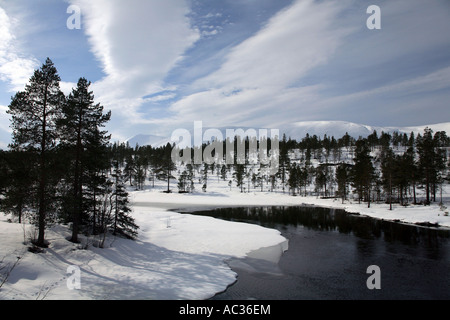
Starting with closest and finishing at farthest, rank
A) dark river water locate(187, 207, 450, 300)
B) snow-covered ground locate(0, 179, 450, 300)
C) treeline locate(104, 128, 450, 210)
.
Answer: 1. snow-covered ground locate(0, 179, 450, 300)
2. dark river water locate(187, 207, 450, 300)
3. treeline locate(104, 128, 450, 210)

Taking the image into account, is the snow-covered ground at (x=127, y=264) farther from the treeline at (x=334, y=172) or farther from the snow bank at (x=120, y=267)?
the treeline at (x=334, y=172)

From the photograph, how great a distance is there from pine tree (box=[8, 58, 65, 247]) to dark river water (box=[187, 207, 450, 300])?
12032mm

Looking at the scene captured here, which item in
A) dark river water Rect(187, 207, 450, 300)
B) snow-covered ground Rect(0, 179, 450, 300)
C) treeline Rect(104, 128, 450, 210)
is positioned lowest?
dark river water Rect(187, 207, 450, 300)

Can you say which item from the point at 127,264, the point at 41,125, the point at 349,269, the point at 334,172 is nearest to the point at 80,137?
the point at 41,125

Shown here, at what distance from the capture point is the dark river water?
1402cm

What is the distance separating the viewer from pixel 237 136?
18212cm

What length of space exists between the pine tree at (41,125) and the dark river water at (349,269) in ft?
39.5

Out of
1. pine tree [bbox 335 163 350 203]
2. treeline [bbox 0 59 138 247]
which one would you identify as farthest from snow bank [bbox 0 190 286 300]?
pine tree [bbox 335 163 350 203]

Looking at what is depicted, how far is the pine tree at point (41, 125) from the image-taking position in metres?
14.9

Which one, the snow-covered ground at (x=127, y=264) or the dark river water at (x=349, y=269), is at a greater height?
the snow-covered ground at (x=127, y=264)

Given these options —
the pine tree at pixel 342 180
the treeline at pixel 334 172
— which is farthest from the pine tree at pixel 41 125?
the pine tree at pixel 342 180

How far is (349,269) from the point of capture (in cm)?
1797

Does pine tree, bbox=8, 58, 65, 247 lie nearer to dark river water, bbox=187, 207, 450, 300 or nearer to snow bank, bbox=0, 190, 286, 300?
snow bank, bbox=0, 190, 286, 300

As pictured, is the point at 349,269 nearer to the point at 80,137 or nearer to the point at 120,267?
the point at 120,267
